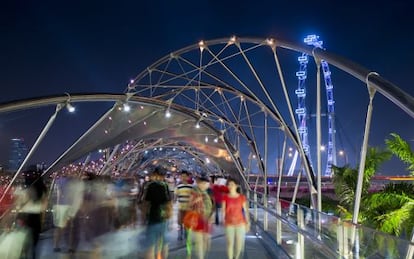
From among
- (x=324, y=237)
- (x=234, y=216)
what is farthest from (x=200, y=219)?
(x=324, y=237)

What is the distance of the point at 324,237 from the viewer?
344 inches

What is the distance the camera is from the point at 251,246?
1259cm

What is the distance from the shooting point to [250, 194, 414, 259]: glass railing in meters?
5.57

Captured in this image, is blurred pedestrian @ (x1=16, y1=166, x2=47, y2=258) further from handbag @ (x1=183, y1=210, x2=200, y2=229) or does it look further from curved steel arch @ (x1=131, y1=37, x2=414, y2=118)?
curved steel arch @ (x1=131, y1=37, x2=414, y2=118)

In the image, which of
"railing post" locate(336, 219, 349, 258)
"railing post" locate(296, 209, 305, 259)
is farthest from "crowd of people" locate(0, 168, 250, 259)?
"railing post" locate(336, 219, 349, 258)

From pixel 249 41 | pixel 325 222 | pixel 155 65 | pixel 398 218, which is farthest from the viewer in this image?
pixel 155 65

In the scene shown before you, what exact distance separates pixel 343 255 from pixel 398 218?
6.02 m

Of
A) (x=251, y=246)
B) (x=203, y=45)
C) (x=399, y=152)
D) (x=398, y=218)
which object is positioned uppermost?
(x=203, y=45)

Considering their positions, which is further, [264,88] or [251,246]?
[264,88]

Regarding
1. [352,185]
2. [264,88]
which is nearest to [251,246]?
[352,185]

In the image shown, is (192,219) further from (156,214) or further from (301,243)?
(301,243)

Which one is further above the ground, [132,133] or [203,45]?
[203,45]

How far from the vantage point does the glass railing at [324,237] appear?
18.3ft

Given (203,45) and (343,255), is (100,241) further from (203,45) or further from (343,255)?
(203,45)
